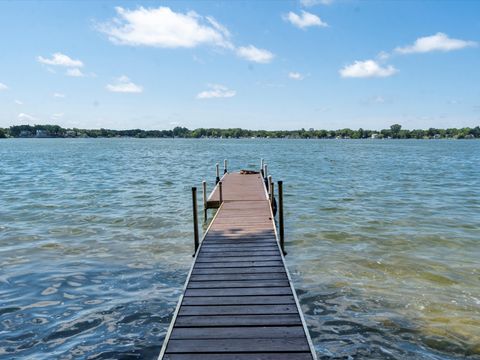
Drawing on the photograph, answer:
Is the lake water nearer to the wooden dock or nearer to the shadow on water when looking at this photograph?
the shadow on water

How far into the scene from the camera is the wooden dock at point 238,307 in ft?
17.6

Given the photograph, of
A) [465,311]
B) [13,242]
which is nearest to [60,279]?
[13,242]

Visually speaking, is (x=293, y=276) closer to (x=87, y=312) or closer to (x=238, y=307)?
(x=238, y=307)

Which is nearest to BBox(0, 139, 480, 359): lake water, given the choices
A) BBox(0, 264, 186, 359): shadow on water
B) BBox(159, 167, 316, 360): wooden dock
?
BBox(0, 264, 186, 359): shadow on water

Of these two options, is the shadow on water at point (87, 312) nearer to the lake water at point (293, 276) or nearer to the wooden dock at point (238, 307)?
the lake water at point (293, 276)

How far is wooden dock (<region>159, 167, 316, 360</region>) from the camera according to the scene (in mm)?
5363

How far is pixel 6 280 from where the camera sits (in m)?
9.93

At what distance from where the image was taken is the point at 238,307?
21.8 ft

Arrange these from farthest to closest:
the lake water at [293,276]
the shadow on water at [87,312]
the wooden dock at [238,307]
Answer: the lake water at [293,276] → the shadow on water at [87,312] → the wooden dock at [238,307]

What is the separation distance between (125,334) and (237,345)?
9.31ft

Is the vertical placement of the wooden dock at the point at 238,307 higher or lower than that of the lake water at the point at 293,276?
higher

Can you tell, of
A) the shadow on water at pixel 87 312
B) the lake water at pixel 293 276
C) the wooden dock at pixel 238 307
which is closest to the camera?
the wooden dock at pixel 238 307

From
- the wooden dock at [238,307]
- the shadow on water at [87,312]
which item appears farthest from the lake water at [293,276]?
the wooden dock at [238,307]

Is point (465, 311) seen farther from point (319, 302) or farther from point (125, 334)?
point (125, 334)
